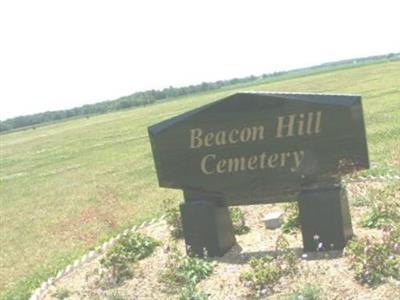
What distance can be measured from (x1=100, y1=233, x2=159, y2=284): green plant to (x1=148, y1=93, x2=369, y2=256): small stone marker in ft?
2.89

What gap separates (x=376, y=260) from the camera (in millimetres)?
7621

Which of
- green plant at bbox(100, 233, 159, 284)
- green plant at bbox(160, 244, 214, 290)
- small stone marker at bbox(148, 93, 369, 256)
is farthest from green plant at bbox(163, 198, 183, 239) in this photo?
green plant at bbox(160, 244, 214, 290)

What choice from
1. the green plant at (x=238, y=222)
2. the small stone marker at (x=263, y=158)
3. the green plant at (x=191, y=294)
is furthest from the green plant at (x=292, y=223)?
the green plant at (x=191, y=294)

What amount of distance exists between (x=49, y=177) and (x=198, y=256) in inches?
845

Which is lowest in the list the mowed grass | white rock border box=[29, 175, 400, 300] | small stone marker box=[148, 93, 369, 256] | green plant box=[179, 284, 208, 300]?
the mowed grass

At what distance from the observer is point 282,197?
31.3ft

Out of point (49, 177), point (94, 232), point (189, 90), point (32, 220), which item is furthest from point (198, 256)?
point (189, 90)

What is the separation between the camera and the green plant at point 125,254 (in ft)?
31.6

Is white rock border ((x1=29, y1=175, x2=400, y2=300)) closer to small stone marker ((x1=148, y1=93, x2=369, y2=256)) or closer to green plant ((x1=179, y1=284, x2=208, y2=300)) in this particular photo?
small stone marker ((x1=148, y1=93, x2=369, y2=256))

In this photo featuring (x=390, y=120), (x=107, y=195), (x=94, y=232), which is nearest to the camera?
(x=94, y=232)

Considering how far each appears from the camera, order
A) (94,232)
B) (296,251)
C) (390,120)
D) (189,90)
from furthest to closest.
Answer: (189,90) → (390,120) → (94,232) → (296,251)

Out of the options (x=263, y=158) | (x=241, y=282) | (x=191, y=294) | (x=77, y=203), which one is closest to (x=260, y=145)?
(x=263, y=158)

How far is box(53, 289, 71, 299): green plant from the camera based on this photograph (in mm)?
9469

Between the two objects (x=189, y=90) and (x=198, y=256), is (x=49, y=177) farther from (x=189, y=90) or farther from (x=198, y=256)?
(x=189, y=90)
